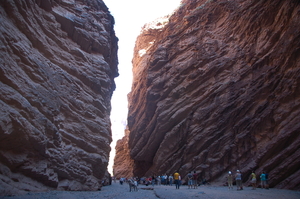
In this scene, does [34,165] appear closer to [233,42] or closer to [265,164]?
[265,164]

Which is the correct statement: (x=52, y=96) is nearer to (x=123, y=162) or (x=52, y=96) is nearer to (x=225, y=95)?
(x=225, y=95)

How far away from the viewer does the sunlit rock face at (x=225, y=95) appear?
15039 millimetres

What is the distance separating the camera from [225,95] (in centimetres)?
1875

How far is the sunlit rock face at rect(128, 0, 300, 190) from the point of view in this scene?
15039 millimetres

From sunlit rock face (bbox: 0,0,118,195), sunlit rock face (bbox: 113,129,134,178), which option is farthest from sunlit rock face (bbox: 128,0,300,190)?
sunlit rock face (bbox: 0,0,118,195)

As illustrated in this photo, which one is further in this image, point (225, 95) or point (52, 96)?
point (225, 95)

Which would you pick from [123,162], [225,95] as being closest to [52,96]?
[225,95]

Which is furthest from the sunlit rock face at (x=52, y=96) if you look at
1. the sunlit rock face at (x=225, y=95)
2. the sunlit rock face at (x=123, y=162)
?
the sunlit rock face at (x=123, y=162)

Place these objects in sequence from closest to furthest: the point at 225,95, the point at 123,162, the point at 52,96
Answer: the point at 52,96
the point at 225,95
the point at 123,162

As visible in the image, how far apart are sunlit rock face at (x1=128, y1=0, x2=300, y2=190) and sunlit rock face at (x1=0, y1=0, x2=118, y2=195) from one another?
24.7ft

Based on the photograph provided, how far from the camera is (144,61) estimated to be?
95.7 ft

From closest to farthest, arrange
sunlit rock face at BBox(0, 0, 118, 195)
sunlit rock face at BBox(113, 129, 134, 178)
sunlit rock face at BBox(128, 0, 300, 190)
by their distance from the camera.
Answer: sunlit rock face at BBox(0, 0, 118, 195) < sunlit rock face at BBox(128, 0, 300, 190) < sunlit rock face at BBox(113, 129, 134, 178)

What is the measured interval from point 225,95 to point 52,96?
13528mm

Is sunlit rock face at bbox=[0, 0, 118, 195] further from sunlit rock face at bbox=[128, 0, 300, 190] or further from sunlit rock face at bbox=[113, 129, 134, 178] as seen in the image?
sunlit rock face at bbox=[113, 129, 134, 178]
